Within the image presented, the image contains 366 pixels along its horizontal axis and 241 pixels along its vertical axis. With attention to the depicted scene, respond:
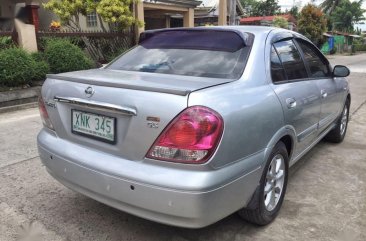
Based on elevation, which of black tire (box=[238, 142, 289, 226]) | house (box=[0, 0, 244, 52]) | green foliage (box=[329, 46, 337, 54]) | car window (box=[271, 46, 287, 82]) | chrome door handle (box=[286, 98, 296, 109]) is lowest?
green foliage (box=[329, 46, 337, 54])

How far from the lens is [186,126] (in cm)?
227

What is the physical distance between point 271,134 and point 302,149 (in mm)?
1041

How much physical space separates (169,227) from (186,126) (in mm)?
1060

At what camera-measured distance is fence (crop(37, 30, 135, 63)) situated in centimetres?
1016

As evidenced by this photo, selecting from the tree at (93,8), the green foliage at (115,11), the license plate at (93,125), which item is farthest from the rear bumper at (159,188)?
the green foliage at (115,11)

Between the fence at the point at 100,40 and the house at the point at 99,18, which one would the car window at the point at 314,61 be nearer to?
the house at the point at 99,18

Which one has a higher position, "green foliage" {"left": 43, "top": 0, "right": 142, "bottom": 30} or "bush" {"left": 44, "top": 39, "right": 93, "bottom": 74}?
"green foliage" {"left": 43, "top": 0, "right": 142, "bottom": 30}

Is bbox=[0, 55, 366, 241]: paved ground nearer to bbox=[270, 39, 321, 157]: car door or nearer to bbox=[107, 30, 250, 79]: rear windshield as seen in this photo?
bbox=[270, 39, 321, 157]: car door

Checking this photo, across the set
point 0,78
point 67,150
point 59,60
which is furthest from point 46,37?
point 67,150

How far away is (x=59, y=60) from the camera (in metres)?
8.54

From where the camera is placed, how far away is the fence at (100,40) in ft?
33.3

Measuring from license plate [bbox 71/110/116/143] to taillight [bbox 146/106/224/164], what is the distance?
0.41 meters

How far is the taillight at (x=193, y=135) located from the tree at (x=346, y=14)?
192 ft

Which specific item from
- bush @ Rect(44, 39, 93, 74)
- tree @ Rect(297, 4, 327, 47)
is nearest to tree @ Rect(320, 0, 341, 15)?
tree @ Rect(297, 4, 327, 47)
